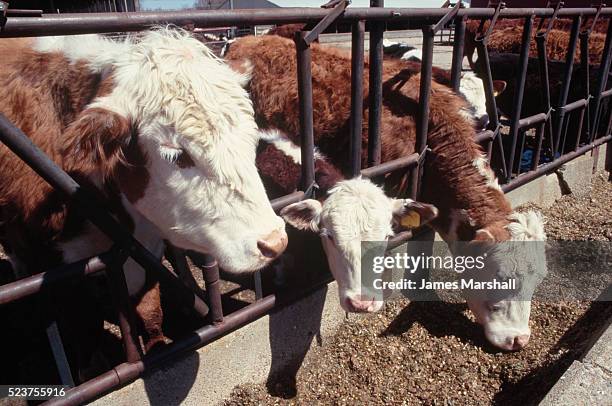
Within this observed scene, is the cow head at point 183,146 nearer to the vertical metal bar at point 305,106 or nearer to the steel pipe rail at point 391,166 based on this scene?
the vertical metal bar at point 305,106

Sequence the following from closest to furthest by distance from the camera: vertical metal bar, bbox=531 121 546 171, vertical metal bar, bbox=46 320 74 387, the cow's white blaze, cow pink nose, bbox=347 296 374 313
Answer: vertical metal bar, bbox=46 320 74 387 < cow pink nose, bbox=347 296 374 313 < vertical metal bar, bbox=531 121 546 171 < the cow's white blaze

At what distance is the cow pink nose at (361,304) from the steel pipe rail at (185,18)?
1.35m

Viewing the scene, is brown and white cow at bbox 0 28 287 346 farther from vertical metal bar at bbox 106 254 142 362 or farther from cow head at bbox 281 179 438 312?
cow head at bbox 281 179 438 312

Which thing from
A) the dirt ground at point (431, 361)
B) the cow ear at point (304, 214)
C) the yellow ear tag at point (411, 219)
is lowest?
the dirt ground at point (431, 361)

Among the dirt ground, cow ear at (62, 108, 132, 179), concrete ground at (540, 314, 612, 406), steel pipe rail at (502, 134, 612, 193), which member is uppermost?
cow ear at (62, 108, 132, 179)

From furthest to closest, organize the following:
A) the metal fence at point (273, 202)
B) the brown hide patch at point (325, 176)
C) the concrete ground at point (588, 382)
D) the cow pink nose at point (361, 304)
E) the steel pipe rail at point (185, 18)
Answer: the brown hide patch at point (325, 176), the cow pink nose at point (361, 304), the concrete ground at point (588, 382), the metal fence at point (273, 202), the steel pipe rail at point (185, 18)

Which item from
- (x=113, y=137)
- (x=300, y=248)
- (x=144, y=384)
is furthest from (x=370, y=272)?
(x=113, y=137)

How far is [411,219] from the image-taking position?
2.53 metres

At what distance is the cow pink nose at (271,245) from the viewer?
173 cm

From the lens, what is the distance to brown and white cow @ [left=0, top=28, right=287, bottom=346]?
165cm

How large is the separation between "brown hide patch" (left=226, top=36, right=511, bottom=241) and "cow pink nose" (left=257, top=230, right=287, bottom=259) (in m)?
1.45

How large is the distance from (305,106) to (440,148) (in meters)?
1.20

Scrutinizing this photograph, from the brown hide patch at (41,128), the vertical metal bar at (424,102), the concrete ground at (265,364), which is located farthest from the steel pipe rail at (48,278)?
the vertical metal bar at (424,102)

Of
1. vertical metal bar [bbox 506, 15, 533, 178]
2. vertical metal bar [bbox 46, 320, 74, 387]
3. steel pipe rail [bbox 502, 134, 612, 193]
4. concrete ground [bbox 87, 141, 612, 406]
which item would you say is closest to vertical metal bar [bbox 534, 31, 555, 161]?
vertical metal bar [bbox 506, 15, 533, 178]
